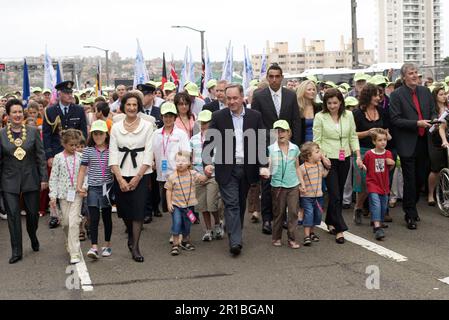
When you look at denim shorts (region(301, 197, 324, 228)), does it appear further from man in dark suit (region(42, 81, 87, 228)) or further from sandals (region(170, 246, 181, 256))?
man in dark suit (region(42, 81, 87, 228))

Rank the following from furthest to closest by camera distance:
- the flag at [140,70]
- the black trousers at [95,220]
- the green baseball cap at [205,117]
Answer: the flag at [140,70] → the green baseball cap at [205,117] → the black trousers at [95,220]

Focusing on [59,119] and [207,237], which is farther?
[59,119]

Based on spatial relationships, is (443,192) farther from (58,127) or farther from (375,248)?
(58,127)

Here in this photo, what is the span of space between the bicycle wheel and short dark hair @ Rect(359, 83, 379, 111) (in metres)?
1.53

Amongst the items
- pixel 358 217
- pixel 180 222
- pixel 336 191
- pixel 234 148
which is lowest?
pixel 358 217

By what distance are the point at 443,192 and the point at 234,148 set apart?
3617 millimetres

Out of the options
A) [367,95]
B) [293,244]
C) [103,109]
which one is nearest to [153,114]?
[103,109]

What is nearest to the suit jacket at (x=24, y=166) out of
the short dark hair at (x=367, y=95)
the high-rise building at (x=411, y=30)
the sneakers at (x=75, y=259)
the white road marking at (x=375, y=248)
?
the sneakers at (x=75, y=259)

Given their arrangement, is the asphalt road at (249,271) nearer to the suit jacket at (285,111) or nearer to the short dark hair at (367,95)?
the suit jacket at (285,111)

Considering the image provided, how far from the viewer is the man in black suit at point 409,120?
8461 millimetres

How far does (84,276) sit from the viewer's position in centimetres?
657

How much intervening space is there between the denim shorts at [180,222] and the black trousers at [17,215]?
5.64 ft

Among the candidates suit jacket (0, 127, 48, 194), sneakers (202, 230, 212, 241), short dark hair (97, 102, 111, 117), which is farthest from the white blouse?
short dark hair (97, 102, 111, 117)

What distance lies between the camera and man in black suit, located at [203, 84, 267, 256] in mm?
7391
